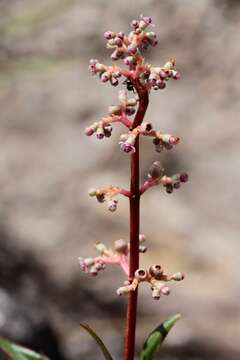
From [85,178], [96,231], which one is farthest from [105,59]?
[96,231]

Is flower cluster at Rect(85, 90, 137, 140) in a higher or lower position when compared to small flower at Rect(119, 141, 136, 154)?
higher

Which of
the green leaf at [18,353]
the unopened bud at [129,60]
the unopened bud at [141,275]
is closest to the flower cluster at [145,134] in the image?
the unopened bud at [129,60]

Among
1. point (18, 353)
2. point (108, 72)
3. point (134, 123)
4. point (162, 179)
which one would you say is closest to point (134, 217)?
point (162, 179)

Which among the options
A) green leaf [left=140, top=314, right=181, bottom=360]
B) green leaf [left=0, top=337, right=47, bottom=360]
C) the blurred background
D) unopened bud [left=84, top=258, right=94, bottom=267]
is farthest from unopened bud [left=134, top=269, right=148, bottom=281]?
the blurred background

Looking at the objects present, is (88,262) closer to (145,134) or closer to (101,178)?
(145,134)

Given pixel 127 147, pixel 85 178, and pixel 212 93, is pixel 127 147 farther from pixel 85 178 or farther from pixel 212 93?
pixel 212 93

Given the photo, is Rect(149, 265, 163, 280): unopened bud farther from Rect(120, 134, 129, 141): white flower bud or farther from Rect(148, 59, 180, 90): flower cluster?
Rect(148, 59, 180, 90): flower cluster
